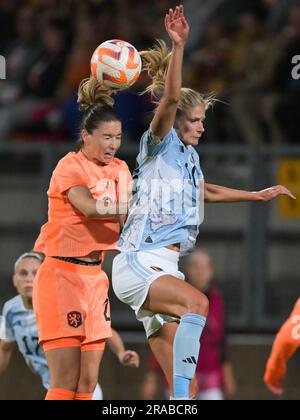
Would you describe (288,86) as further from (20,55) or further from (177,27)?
(177,27)

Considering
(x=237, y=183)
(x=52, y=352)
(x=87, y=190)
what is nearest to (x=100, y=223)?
(x=87, y=190)

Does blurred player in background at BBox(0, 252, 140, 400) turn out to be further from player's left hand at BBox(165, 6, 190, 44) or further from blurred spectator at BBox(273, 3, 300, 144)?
blurred spectator at BBox(273, 3, 300, 144)

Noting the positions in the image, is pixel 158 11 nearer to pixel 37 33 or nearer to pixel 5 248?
pixel 37 33

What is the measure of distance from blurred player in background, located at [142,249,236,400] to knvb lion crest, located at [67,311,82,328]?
3.10 meters

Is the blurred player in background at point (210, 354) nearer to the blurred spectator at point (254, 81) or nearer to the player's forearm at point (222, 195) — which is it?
the blurred spectator at point (254, 81)

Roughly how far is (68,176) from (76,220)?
24 cm

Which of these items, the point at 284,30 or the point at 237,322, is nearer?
the point at 237,322

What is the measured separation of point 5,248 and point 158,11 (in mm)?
3591

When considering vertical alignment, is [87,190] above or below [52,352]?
above

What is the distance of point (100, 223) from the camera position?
6980 mm

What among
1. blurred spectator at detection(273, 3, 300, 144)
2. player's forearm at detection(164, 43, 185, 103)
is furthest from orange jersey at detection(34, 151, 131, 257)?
blurred spectator at detection(273, 3, 300, 144)

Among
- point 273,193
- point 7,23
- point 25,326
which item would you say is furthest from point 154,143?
point 7,23

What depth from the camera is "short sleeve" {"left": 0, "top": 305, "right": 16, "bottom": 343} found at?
8.16 m

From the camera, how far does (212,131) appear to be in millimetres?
11570
